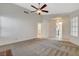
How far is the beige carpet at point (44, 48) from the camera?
1743mm

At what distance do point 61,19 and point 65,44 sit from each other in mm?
435

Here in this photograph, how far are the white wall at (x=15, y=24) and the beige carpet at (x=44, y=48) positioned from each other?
109 mm

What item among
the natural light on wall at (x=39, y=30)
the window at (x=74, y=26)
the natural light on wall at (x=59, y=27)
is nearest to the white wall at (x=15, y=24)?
the natural light on wall at (x=39, y=30)

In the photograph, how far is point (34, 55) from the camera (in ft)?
5.88

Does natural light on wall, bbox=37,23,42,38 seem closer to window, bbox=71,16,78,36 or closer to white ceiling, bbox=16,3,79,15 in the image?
white ceiling, bbox=16,3,79,15

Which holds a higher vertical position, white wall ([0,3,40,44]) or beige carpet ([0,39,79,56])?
white wall ([0,3,40,44])

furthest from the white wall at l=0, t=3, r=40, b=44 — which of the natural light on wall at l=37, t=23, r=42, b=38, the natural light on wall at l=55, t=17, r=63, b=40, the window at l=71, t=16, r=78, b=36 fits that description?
the window at l=71, t=16, r=78, b=36

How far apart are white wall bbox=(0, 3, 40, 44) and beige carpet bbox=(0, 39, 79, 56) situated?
0.11 metres

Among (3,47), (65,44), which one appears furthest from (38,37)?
(3,47)

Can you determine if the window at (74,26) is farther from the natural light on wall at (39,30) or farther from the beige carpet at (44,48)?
the natural light on wall at (39,30)

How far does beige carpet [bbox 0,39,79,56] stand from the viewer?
5.72ft

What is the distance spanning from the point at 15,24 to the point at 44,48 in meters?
0.64

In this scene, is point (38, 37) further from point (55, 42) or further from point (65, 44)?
point (65, 44)

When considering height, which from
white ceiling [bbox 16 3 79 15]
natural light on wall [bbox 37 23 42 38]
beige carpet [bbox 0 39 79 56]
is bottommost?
beige carpet [bbox 0 39 79 56]
